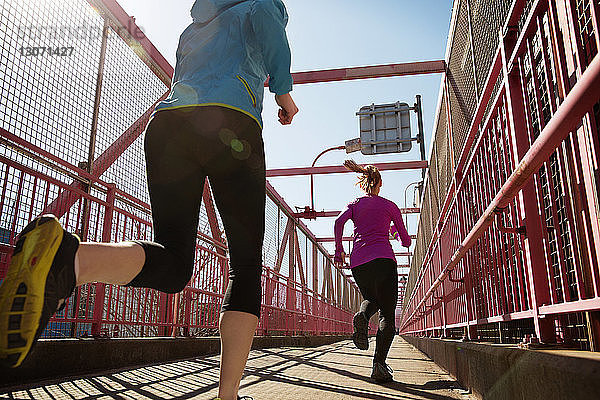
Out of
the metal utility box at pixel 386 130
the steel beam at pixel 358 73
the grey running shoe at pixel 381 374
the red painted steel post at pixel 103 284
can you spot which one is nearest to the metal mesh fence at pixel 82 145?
the red painted steel post at pixel 103 284

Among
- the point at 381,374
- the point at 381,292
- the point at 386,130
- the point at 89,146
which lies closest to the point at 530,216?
the point at 381,374

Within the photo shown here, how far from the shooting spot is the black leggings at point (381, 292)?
3848mm

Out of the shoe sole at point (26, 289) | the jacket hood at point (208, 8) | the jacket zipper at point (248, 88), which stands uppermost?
the jacket hood at point (208, 8)

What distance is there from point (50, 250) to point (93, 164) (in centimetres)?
308

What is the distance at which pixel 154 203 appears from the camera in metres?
1.77

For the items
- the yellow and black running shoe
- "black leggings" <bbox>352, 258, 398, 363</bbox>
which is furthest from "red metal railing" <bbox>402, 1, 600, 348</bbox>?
the yellow and black running shoe

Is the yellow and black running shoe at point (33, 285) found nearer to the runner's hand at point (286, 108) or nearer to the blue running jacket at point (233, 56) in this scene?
the blue running jacket at point (233, 56)

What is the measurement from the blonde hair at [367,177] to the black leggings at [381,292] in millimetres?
752

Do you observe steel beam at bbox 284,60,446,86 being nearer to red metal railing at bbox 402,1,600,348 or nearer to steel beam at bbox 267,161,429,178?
steel beam at bbox 267,161,429,178

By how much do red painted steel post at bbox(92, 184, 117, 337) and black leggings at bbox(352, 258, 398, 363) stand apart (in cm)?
204

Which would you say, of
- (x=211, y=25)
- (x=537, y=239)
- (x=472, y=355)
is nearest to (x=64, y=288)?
(x=211, y=25)

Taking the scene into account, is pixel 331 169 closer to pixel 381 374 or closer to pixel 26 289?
pixel 381 374

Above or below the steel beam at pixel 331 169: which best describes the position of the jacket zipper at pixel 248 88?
below

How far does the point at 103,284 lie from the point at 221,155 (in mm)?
2689
